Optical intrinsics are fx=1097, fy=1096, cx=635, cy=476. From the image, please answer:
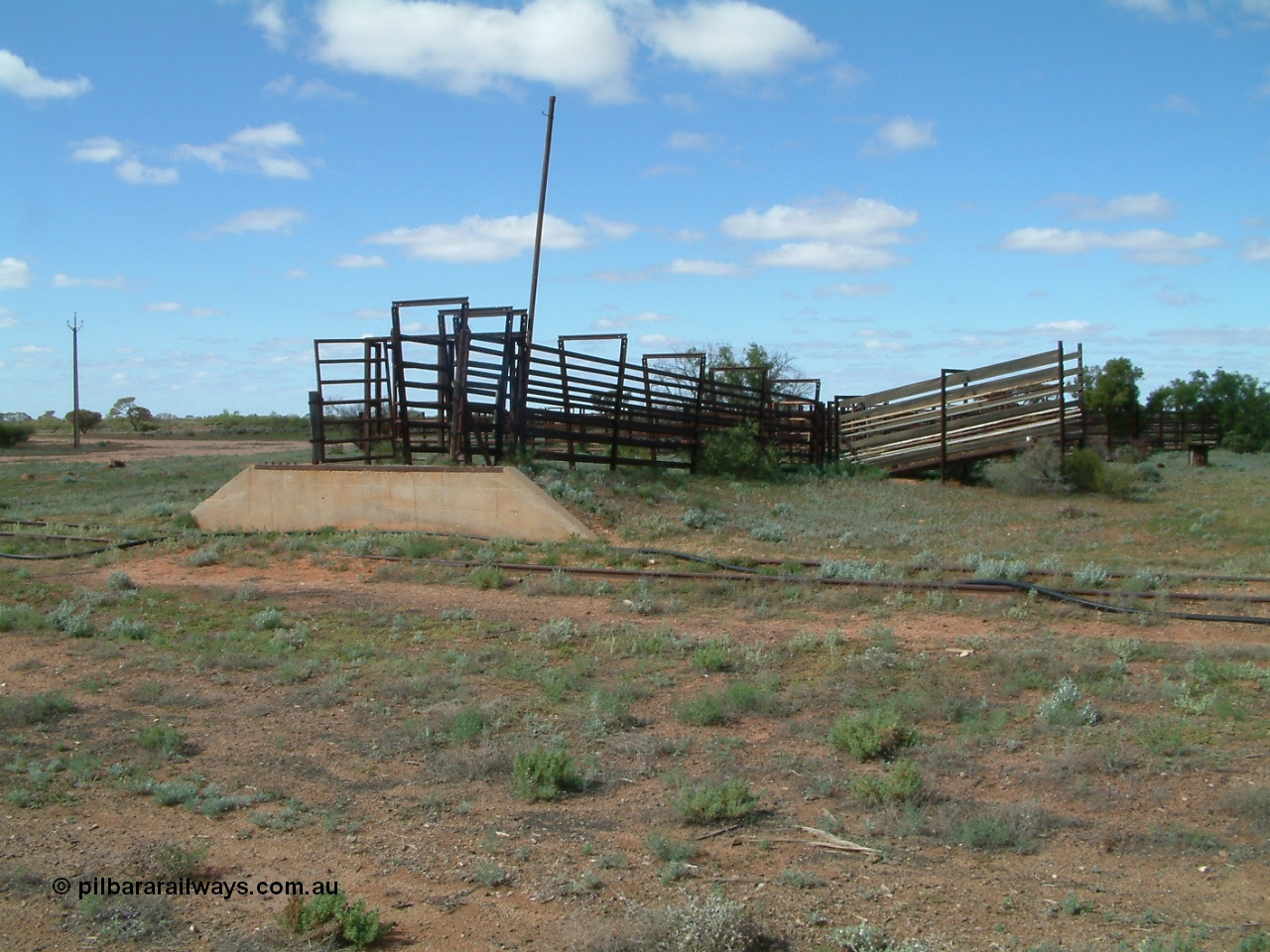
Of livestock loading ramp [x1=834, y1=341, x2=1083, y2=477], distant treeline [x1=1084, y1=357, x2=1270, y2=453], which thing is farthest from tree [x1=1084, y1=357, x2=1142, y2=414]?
livestock loading ramp [x1=834, y1=341, x2=1083, y2=477]

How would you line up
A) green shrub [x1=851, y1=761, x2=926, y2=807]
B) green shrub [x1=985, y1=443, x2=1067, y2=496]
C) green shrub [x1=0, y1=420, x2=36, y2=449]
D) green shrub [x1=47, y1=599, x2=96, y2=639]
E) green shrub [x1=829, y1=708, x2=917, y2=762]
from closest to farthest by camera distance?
green shrub [x1=851, y1=761, x2=926, y2=807] < green shrub [x1=829, y1=708, x2=917, y2=762] < green shrub [x1=47, y1=599, x2=96, y2=639] < green shrub [x1=985, y1=443, x2=1067, y2=496] < green shrub [x1=0, y1=420, x2=36, y2=449]

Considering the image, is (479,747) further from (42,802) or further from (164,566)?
(164,566)

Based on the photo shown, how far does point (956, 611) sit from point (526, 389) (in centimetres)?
888

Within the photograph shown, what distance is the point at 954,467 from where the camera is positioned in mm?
24078

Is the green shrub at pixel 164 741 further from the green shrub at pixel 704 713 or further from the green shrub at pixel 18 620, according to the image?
the green shrub at pixel 18 620

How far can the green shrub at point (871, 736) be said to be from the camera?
648cm

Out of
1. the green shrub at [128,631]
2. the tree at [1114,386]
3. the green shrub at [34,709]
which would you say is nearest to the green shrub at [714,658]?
the green shrub at [34,709]

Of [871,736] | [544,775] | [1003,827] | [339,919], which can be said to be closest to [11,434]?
[544,775]

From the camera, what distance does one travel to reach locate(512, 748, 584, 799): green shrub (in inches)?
237

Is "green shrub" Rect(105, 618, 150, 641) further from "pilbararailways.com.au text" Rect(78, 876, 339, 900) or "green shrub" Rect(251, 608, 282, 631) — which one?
"pilbararailways.com.au text" Rect(78, 876, 339, 900)

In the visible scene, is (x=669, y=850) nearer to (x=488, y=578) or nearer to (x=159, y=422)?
(x=488, y=578)

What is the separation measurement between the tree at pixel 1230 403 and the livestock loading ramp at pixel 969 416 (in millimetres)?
29709

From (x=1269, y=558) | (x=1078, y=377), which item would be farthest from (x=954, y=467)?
(x=1269, y=558)

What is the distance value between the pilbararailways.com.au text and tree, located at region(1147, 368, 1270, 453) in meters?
50.5
